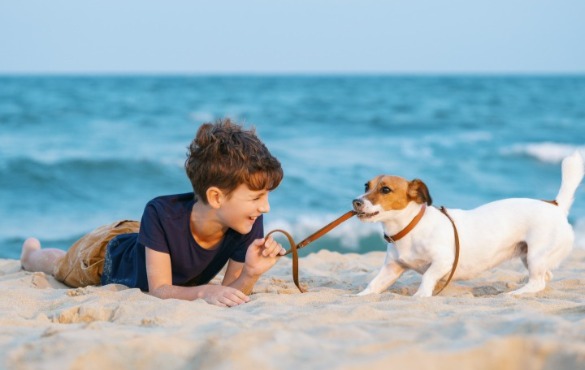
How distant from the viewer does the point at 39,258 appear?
17.5 feet

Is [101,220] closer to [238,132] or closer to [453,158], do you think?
[238,132]

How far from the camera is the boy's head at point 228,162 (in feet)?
12.8

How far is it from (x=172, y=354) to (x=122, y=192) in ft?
28.0

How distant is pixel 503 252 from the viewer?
175 inches

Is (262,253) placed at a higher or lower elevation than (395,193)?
lower

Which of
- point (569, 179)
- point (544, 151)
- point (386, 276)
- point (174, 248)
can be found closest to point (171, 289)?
point (174, 248)

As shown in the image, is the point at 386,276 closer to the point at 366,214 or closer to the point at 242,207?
the point at 366,214

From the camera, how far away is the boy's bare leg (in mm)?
5219

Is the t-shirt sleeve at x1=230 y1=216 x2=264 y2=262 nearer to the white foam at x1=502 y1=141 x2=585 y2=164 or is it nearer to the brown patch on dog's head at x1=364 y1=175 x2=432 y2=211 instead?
the brown patch on dog's head at x1=364 y1=175 x2=432 y2=211

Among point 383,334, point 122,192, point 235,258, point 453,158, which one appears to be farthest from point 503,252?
point 453,158

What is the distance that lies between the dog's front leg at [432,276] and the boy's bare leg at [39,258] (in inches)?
99.6

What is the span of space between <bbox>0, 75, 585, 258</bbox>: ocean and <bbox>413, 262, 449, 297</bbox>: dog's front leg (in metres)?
1.29

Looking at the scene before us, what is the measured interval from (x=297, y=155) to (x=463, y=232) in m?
9.79

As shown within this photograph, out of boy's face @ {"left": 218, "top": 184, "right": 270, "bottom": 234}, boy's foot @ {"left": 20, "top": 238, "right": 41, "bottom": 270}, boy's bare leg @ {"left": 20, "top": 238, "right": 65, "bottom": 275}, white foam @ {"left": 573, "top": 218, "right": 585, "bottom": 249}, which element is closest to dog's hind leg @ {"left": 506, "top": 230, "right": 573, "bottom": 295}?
boy's face @ {"left": 218, "top": 184, "right": 270, "bottom": 234}
